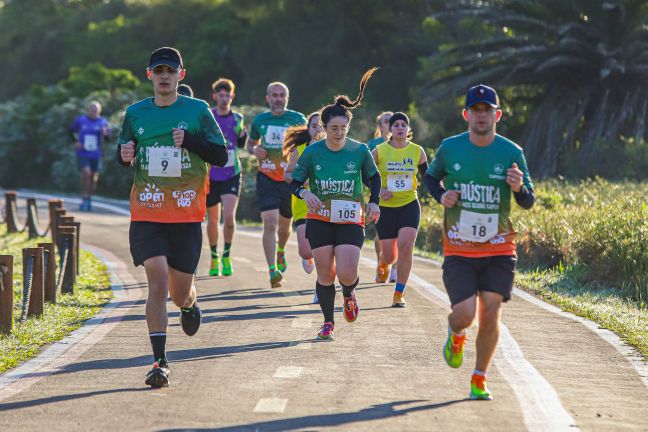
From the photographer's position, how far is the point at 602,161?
26.9m

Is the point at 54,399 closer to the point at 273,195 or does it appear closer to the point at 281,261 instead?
the point at 273,195

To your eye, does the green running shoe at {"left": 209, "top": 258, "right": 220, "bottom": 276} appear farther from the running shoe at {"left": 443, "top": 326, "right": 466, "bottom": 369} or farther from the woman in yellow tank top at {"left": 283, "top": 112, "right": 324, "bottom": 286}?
the running shoe at {"left": 443, "top": 326, "right": 466, "bottom": 369}

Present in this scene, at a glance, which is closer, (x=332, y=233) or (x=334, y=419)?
(x=334, y=419)

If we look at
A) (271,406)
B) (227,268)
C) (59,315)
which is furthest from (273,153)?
(271,406)

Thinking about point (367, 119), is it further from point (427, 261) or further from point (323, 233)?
point (323, 233)

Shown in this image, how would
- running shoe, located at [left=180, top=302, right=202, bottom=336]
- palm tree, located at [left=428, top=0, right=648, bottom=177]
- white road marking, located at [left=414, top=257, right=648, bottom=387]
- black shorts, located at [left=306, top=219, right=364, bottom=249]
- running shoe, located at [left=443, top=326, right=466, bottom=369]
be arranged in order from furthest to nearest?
palm tree, located at [left=428, top=0, right=648, bottom=177], black shorts, located at [left=306, top=219, right=364, bottom=249], running shoe, located at [left=180, top=302, right=202, bottom=336], white road marking, located at [left=414, top=257, right=648, bottom=387], running shoe, located at [left=443, top=326, right=466, bottom=369]

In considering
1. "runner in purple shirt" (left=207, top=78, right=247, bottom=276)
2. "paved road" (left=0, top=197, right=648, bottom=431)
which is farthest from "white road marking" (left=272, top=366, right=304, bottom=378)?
"runner in purple shirt" (left=207, top=78, right=247, bottom=276)

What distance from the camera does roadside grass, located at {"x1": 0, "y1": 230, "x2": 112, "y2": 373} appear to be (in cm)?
952

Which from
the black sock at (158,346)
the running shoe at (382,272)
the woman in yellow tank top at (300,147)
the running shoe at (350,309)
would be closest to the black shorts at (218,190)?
the woman in yellow tank top at (300,147)

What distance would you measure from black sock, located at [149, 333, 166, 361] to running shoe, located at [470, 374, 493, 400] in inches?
77.6

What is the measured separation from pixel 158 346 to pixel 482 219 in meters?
2.22

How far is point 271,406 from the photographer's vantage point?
721 centimetres

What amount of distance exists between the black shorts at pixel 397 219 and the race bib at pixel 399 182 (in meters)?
0.17

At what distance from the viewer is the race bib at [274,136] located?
14000mm
